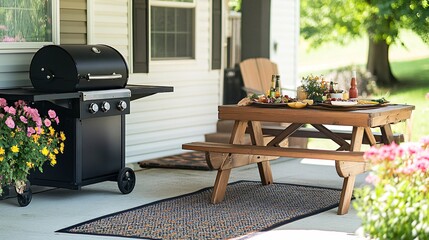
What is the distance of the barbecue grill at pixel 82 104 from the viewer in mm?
6660

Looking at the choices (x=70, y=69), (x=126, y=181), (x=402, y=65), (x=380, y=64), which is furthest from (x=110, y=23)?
(x=402, y=65)

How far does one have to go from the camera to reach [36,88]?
22.4ft

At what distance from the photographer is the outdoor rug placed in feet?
28.0

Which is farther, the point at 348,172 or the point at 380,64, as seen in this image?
the point at 380,64

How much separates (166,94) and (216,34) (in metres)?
1.07

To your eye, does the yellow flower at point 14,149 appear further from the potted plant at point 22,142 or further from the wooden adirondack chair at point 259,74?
the wooden adirondack chair at point 259,74

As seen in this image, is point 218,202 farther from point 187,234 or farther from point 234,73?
point 234,73

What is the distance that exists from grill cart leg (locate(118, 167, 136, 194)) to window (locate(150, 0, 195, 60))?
204cm

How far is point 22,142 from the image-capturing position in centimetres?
631

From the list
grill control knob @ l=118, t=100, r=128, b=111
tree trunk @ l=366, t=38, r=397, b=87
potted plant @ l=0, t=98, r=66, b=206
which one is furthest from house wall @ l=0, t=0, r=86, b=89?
tree trunk @ l=366, t=38, r=397, b=87

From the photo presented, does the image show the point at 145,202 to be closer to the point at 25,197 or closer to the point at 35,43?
the point at 25,197

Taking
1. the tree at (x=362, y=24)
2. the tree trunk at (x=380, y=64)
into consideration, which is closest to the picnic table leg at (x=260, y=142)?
the tree at (x=362, y=24)

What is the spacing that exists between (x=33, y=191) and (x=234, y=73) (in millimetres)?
4196

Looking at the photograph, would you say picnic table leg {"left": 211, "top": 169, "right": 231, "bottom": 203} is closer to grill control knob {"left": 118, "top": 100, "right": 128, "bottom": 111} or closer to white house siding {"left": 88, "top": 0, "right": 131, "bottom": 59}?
grill control knob {"left": 118, "top": 100, "right": 128, "bottom": 111}
